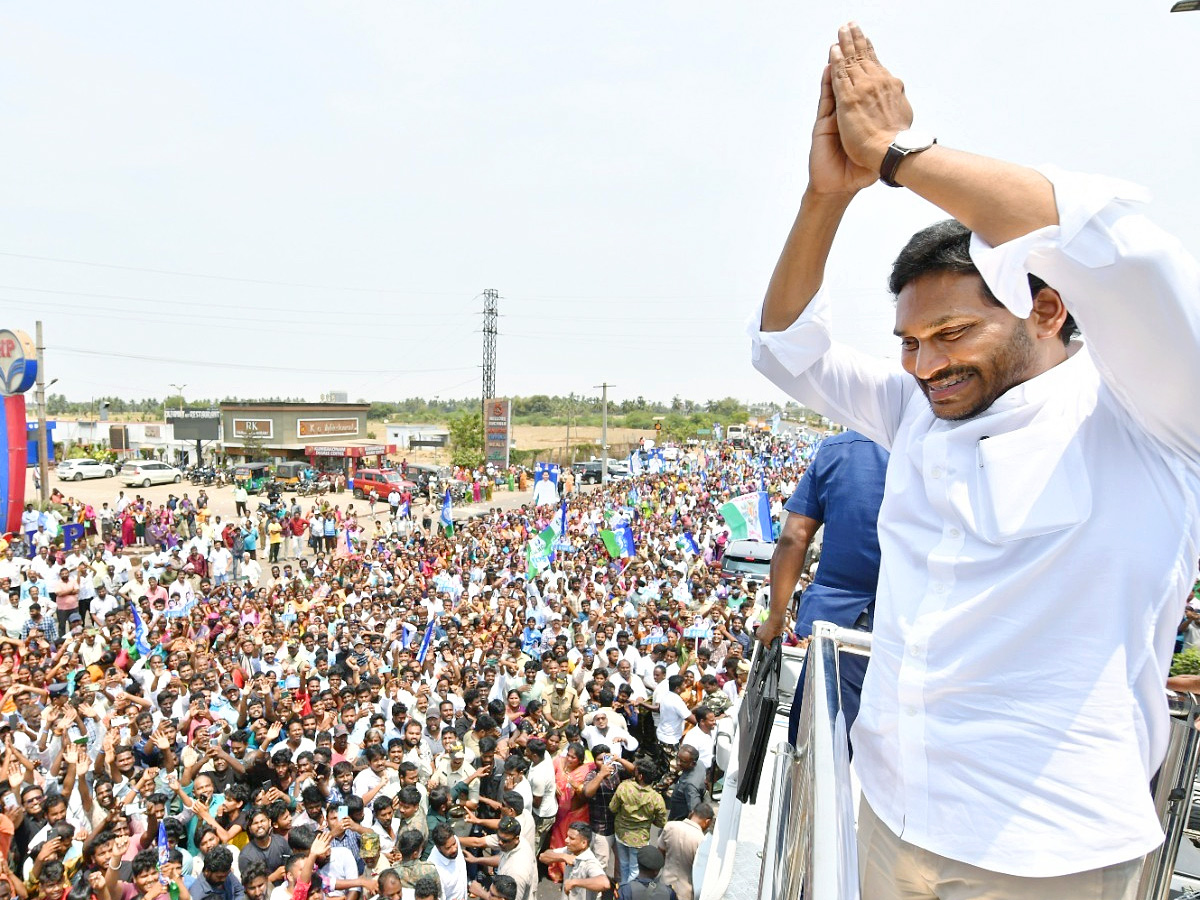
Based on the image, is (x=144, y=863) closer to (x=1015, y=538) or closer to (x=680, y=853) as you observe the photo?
(x=680, y=853)

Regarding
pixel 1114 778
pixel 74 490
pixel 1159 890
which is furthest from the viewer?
pixel 74 490

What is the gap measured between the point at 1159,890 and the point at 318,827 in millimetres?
5006

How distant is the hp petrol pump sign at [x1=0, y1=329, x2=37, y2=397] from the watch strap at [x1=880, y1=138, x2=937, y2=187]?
19791 millimetres

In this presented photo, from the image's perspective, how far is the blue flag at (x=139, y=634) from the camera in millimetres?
9828

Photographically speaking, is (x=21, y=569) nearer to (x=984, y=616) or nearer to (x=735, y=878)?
(x=735, y=878)

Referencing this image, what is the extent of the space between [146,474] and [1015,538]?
130ft

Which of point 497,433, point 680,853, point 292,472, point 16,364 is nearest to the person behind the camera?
point 680,853

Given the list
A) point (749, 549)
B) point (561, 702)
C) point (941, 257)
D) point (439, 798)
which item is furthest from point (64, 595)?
point (941, 257)

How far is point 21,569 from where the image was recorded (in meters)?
12.8

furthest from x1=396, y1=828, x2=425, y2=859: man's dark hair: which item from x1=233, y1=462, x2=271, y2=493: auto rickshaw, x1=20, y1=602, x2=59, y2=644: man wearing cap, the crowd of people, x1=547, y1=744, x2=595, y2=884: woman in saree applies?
x1=233, y1=462, x2=271, y2=493: auto rickshaw

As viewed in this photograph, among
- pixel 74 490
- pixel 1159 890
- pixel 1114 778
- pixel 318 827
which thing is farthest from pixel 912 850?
pixel 74 490

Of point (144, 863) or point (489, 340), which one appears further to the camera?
point (489, 340)

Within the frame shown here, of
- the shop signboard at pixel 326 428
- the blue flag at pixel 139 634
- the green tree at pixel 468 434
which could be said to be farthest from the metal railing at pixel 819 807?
the shop signboard at pixel 326 428

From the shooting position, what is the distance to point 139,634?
10109 mm
